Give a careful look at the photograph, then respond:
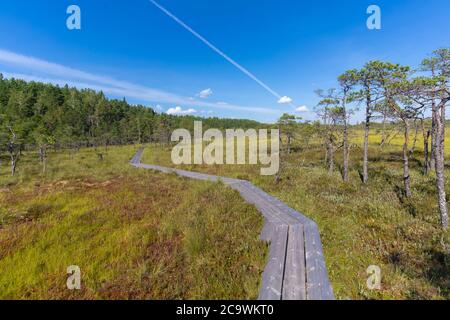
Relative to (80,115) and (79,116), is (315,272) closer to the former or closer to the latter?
(79,116)

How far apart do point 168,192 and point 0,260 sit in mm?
10038

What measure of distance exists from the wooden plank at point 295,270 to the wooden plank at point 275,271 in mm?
126

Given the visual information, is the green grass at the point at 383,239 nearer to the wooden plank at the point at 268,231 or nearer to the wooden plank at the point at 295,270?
the wooden plank at the point at 295,270

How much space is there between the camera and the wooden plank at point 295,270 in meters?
4.85

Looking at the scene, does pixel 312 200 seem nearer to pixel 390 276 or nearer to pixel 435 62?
pixel 390 276

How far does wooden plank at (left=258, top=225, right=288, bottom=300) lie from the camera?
16.0 feet

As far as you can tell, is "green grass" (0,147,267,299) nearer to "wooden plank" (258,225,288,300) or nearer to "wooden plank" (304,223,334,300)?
"wooden plank" (258,225,288,300)

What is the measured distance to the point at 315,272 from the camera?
5543 millimetres

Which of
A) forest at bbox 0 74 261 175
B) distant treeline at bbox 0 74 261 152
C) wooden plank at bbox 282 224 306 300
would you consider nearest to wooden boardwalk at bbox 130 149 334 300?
wooden plank at bbox 282 224 306 300

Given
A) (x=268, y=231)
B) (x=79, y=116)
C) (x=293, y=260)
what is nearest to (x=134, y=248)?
(x=268, y=231)

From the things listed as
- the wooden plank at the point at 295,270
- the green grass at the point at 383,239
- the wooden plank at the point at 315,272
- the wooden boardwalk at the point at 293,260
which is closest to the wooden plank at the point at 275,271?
the wooden boardwalk at the point at 293,260

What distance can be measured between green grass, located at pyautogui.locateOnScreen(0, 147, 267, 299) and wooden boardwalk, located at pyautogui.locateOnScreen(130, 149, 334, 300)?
0.36 metres
